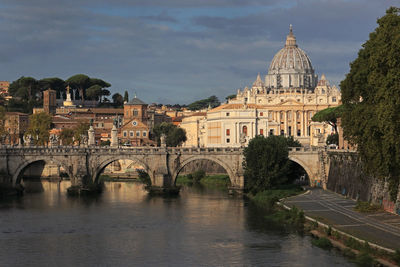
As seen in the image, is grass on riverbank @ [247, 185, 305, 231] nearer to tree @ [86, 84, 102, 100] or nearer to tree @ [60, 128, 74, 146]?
tree @ [60, 128, 74, 146]

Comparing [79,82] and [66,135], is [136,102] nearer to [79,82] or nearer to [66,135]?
[66,135]

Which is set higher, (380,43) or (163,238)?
(380,43)

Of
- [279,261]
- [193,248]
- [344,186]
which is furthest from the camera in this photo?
[344,186]

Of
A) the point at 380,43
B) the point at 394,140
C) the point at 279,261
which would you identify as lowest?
the point at 279,261

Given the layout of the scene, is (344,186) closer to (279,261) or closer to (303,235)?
(303,235)

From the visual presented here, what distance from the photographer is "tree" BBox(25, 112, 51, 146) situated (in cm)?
11525

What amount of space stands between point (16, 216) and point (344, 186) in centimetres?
2536

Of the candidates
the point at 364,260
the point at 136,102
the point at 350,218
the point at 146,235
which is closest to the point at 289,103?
the point at 136,102

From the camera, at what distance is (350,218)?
4659 cm

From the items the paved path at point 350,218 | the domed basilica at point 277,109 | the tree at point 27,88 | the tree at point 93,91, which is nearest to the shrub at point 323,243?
the paved path at point 350,218

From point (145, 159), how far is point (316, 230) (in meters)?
29.1

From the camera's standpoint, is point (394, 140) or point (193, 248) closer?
point (394, 140)

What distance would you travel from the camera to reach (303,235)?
4591cm

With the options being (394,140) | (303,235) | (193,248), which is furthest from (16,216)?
(394,140)
